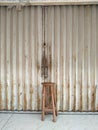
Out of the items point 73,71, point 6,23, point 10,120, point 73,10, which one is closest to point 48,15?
point 73,10

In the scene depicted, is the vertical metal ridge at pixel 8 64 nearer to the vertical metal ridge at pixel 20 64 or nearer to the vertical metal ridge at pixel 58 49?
the vertical metal ridge at pixel 20 64

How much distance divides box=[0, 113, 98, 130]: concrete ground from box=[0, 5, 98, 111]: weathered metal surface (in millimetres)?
369

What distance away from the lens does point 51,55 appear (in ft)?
22.6

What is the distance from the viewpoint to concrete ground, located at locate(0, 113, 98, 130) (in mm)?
5473

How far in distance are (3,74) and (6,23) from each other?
1278 mm

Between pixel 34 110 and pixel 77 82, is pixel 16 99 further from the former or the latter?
pixel 77 82

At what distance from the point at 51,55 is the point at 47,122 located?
1758mm

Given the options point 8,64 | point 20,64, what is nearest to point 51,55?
point 20,64

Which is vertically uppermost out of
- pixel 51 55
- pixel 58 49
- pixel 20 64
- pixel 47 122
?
pixel 58 49

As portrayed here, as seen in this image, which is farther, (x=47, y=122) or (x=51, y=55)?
(x=51, y=55)

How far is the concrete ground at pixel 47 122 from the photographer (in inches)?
215

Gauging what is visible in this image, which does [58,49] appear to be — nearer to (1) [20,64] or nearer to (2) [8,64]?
(1) [20,64]

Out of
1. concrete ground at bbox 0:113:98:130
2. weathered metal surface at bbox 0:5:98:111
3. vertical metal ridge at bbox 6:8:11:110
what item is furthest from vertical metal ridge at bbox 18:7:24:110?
concrete ground at bbox 0:113:98:130

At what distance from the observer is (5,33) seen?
6.93m
